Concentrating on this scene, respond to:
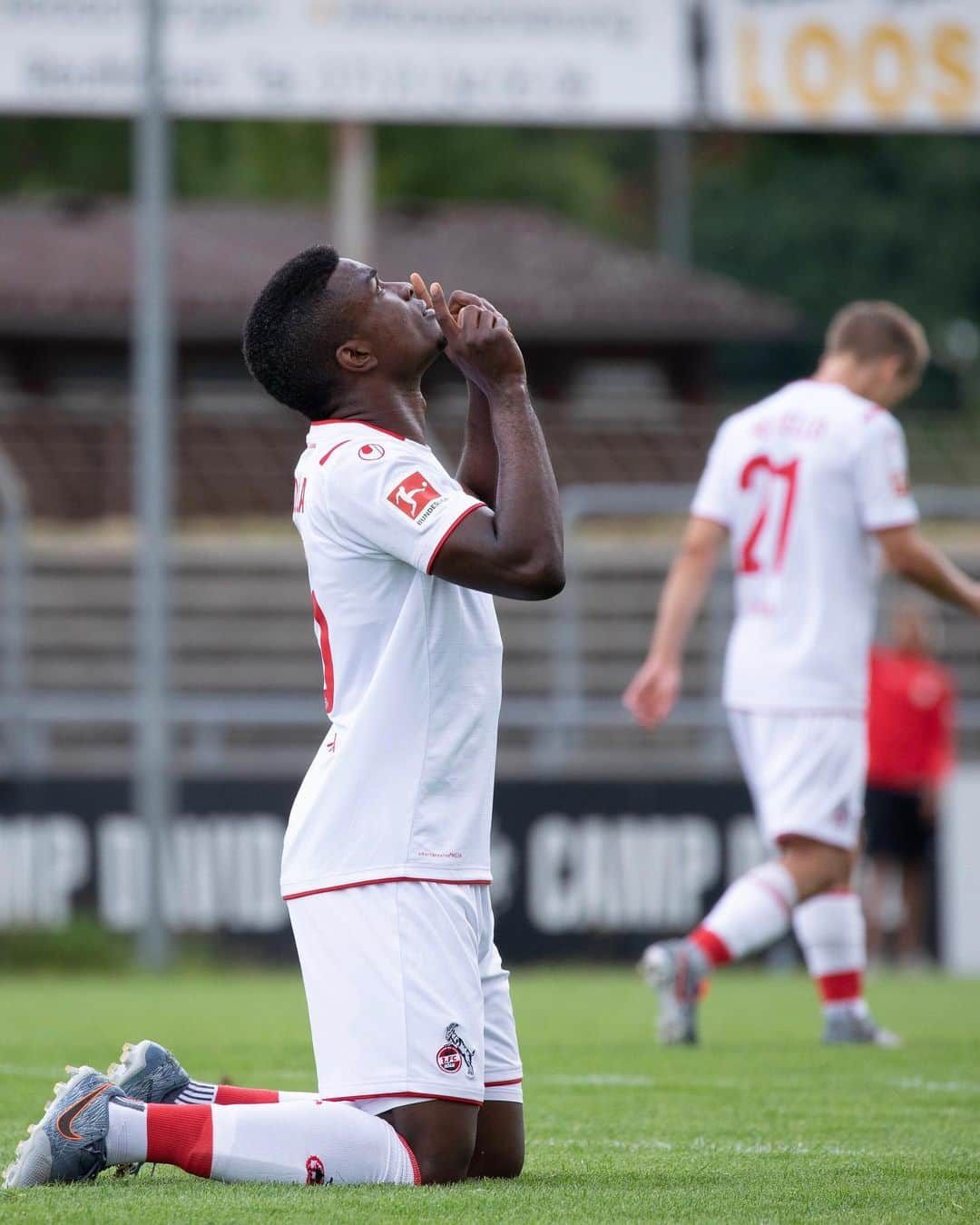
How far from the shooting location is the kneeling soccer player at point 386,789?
4.20 metres

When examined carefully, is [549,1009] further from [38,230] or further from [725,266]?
[725,266]

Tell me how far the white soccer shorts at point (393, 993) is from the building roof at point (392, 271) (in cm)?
2531

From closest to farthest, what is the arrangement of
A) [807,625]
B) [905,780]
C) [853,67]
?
[807,625] → [905,780] → [853,67]

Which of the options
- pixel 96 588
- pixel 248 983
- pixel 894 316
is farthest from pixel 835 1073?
pixel 96 588

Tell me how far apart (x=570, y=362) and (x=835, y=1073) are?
2686 cm

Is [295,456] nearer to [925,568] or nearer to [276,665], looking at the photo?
[276,665]

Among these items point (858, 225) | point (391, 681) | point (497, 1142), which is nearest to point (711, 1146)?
point (497, 1142)

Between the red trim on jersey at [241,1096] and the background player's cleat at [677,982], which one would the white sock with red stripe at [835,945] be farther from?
the red trim on jersey at [241,1096]

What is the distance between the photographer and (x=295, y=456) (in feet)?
78.9

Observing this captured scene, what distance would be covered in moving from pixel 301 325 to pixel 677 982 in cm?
349

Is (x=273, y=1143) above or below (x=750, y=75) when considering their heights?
below

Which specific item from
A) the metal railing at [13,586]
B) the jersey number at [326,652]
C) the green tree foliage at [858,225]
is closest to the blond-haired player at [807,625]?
the jersey number at [326,652]

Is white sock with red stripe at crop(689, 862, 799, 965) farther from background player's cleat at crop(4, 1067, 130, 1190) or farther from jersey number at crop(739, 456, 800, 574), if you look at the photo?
background player's cleat at crop(4, 1067, 130, 1190)

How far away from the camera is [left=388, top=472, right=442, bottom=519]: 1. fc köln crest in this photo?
4242 mm
